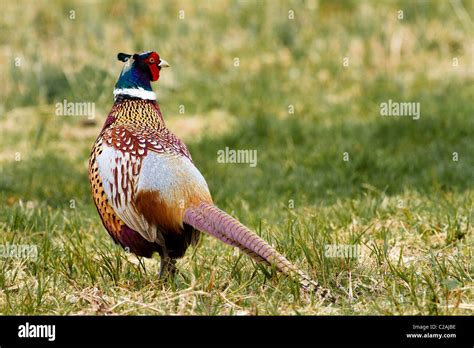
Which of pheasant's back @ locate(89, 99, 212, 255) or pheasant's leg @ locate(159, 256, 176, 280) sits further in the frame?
pheasant's leg @ locate(159, 256, 176, 280)

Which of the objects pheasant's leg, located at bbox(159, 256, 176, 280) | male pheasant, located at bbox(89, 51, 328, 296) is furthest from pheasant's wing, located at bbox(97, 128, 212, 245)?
pheasant's leg, located at bbox(159, 256, 176, 280)

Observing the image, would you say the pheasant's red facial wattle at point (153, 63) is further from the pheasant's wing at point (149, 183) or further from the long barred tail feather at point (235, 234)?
the long barred tail feather at point (235, 234)

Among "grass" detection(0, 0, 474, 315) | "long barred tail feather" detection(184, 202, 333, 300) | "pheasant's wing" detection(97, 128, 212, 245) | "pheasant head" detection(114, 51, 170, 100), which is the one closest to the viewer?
"long barred tail feather" detection(184, 202, 333, 300)

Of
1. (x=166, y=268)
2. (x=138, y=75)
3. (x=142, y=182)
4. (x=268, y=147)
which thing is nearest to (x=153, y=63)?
(x=138, y=75)

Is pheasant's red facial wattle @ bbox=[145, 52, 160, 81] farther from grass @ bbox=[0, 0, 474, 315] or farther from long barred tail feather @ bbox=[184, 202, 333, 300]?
grass @ bbox=[0, 0, 474, 315]

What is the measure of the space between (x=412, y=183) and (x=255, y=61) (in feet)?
12.1

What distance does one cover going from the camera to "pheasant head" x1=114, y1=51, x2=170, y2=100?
452cm

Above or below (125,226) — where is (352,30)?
above

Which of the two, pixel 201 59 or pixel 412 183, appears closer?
pixel 412 183

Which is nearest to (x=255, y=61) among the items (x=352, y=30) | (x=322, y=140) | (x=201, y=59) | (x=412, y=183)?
(x=201, y=59)
